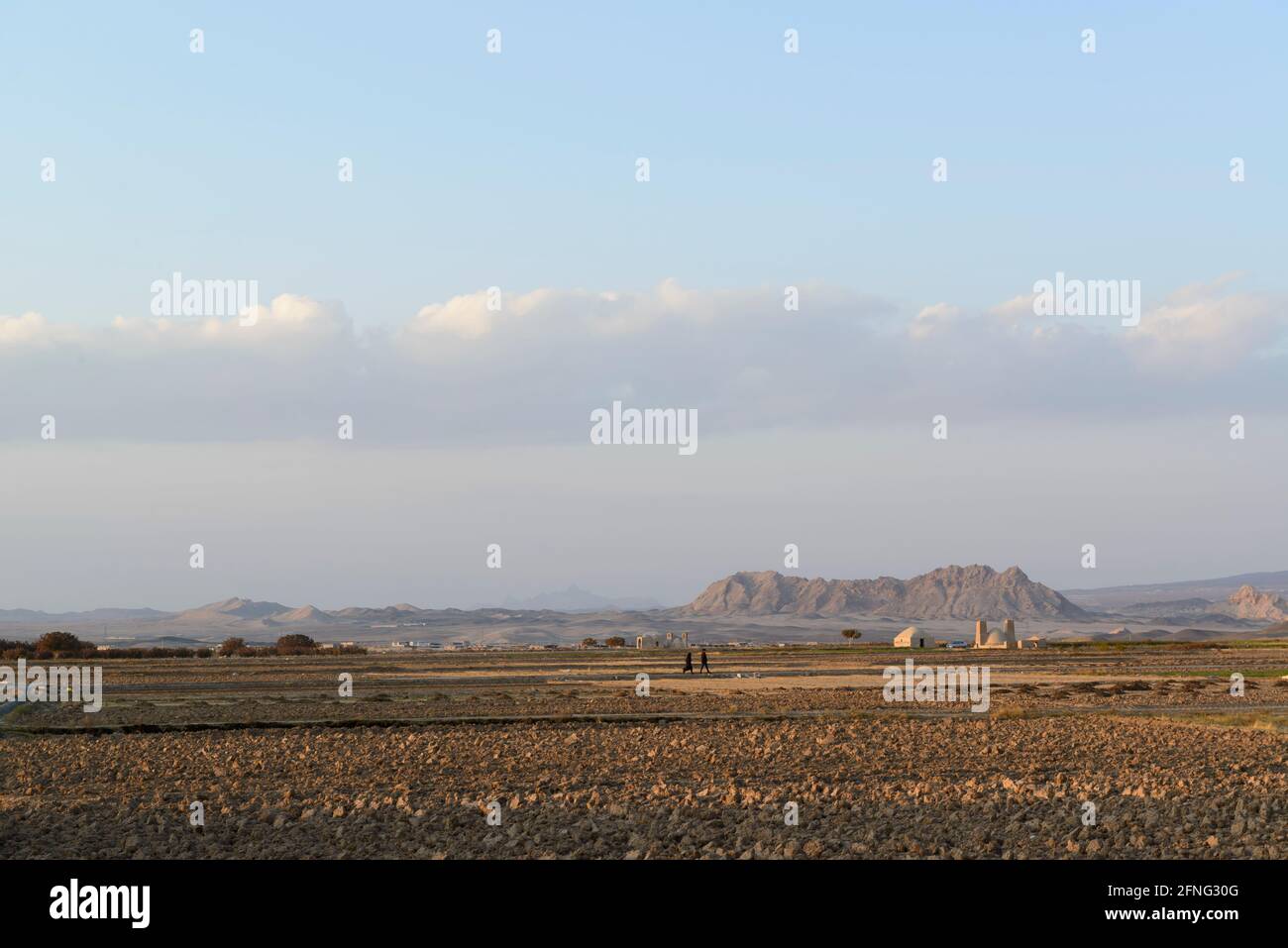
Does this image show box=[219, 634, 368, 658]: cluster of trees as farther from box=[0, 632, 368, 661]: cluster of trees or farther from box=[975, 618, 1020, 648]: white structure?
box=[975, 618, 1020, 648]: white structure

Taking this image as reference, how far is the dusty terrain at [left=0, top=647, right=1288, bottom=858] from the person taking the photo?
48.1 feet

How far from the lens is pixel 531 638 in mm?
Answer: 195000

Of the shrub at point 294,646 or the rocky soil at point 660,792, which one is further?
the shrub at point 294,646

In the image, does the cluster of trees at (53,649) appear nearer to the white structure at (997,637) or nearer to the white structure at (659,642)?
the white structure at (659,642)

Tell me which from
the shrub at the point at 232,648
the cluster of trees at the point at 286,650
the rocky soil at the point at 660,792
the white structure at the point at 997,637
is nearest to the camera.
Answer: the rocky soil at the point at 660,792

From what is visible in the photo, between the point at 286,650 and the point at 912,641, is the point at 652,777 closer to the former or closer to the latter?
the point at 912,641

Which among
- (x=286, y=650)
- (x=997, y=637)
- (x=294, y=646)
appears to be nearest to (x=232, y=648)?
(x=286, y=650)

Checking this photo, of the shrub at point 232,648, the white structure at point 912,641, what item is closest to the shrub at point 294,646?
the shrub at point 232,648

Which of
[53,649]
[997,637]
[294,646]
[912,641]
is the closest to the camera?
[53,649]

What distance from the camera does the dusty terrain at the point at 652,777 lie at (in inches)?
577

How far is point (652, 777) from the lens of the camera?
67.5 ft

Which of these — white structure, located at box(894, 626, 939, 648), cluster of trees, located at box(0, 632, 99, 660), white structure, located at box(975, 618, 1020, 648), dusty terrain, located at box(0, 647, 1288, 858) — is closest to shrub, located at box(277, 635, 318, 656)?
cluster of trees, located at box(0, 632, 99, 660)
